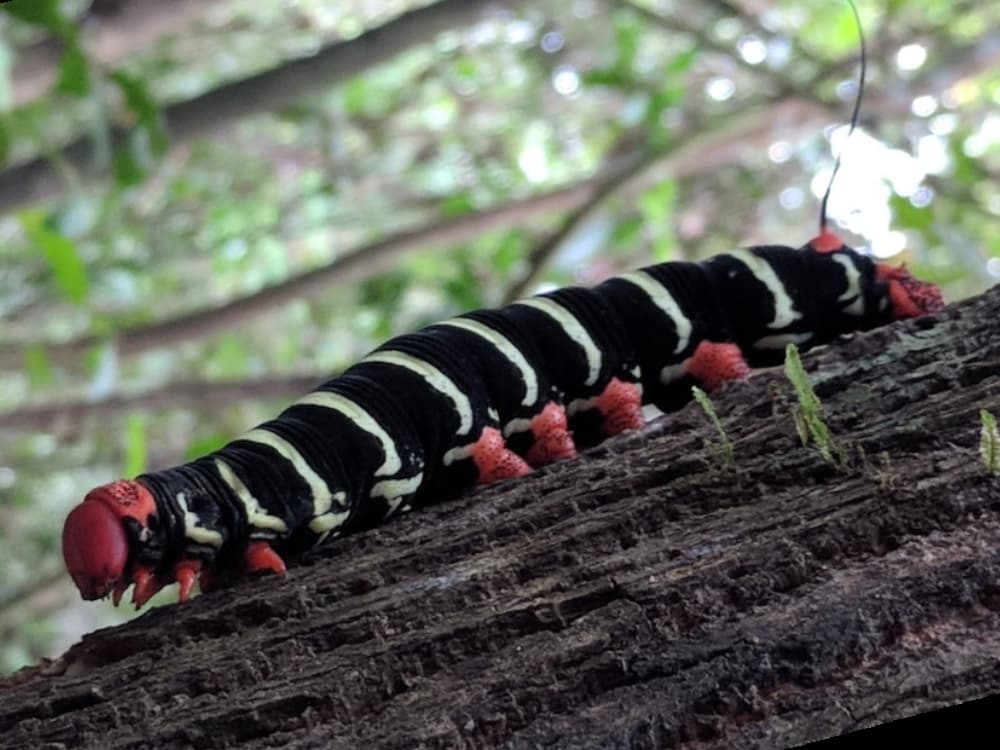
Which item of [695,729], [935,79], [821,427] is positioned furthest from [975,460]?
[935,79]

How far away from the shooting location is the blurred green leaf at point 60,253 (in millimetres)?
3023

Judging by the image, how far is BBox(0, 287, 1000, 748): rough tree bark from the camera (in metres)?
0.98

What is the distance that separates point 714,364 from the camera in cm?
205

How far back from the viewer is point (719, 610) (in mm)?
1071

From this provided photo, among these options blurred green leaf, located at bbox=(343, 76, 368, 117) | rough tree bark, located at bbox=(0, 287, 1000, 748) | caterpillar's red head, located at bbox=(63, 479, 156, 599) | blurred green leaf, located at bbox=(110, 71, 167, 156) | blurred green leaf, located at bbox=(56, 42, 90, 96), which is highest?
blurred green leaf, located at bbox=(343, 76, 368, 117)

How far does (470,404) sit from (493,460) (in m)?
0.12

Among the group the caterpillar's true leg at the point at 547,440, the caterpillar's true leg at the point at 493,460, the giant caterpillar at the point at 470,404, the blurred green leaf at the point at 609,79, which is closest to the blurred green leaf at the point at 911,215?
the blurred green leaf at the point at 609,79

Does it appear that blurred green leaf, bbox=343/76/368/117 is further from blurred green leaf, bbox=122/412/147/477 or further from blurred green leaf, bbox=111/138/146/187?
blurred green leaf, bbox=122/412/147/477

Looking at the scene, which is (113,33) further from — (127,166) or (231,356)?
(231,356)

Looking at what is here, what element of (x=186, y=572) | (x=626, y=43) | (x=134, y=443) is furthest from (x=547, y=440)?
(x=626, y=43)

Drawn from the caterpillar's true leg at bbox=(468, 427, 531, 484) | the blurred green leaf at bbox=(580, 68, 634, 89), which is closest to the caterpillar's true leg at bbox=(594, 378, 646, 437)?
the caterpillar's true leg at bbox=(468, 427, 531, 484)

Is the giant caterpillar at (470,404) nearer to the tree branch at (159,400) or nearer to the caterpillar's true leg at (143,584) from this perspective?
the caterpillar's true leg at (143,584)

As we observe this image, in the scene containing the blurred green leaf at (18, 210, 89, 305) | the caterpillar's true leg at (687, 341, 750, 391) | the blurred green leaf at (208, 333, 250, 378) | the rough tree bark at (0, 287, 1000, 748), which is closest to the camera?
the rough tree bark at (0, 287, 1000, 748)

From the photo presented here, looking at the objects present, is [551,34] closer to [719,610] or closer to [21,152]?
[21,152]
